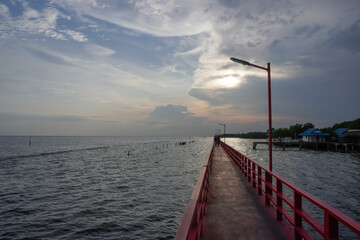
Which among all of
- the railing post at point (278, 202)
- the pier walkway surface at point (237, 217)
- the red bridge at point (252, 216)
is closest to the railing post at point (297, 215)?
the red bridge at point (252, 216)

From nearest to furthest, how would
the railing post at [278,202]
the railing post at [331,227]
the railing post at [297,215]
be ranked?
1. the railing post at [331,227]
2. the railing post at [297,215]
3. the railing post at [278,202]

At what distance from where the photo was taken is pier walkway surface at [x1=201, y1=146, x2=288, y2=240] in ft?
17.0

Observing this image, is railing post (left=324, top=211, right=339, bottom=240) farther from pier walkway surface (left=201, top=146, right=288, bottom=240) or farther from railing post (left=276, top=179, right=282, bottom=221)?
railing post (left=276, top=179, right=282, bottom=221)

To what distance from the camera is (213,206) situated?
7.34 meters

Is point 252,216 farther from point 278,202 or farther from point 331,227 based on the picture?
point 331,227

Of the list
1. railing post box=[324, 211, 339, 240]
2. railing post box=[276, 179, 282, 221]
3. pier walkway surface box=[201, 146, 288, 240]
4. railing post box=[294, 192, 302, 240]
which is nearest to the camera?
railing post box=[324, 211, 339, 240]

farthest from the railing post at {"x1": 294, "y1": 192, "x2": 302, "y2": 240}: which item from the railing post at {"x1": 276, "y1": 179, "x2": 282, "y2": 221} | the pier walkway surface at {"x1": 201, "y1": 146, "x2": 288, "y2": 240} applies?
the railing post at {"x1": 276, "y1": 179, "x2": 282, "y2": 221}

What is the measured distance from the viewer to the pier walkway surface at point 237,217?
5.18 metres

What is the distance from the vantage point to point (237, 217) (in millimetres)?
6293

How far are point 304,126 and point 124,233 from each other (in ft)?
449

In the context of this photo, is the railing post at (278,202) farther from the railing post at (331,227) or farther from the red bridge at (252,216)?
the railing post at (331,227)

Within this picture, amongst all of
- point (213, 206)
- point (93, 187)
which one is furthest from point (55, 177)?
point (213, 206)

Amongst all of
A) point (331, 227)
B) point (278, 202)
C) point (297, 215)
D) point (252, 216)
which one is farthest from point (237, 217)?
point (331, 227)

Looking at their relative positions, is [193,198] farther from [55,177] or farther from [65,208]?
[55,177]
